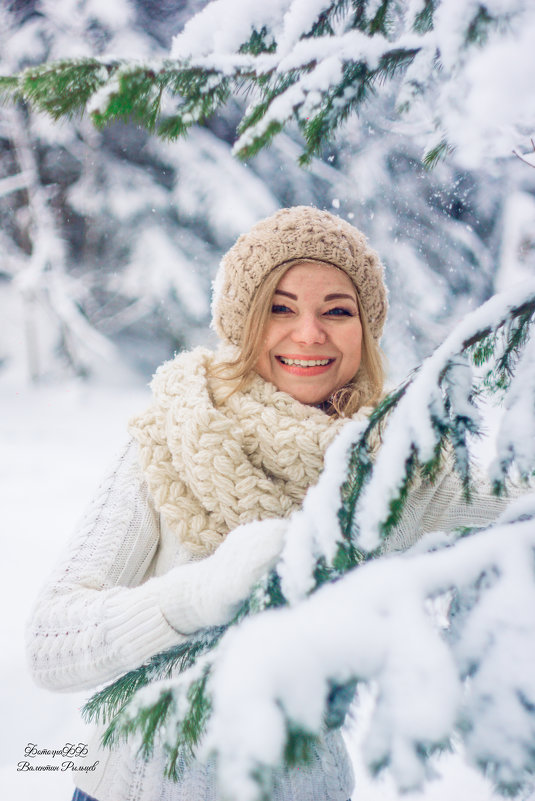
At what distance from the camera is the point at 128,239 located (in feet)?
15.4

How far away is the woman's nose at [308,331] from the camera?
111 centimetres

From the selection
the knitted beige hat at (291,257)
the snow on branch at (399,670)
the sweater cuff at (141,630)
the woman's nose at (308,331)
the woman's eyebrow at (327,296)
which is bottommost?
the sweater cuff at (141,630)

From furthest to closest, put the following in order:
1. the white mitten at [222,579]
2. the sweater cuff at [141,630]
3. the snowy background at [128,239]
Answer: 1. the snowy background at [128,239]
2. the sweater cuff at [141,630]
3. the white mitten at [222,579]

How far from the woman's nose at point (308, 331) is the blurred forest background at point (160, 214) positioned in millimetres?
2809

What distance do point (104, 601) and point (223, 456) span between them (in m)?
0.32

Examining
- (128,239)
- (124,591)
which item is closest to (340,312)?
(124,591)

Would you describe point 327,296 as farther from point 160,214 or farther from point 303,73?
point 160,214

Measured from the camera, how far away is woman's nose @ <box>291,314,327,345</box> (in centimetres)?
111

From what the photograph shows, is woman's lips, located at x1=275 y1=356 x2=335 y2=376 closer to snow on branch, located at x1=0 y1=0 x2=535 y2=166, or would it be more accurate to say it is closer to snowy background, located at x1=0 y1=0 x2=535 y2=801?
snow on branch, located at x1=0 y1=0 x2=535 y2=166

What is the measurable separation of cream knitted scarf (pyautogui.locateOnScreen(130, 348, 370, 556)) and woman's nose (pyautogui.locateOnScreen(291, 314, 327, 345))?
0.13 m

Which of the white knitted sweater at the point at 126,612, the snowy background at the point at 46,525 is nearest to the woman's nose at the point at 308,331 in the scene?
the white knitted sweater at the point at 126,612

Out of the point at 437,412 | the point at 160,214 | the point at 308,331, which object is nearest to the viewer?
the point at 437,412

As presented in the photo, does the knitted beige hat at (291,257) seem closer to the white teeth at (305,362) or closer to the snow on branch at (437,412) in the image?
the white teeth at (305,362)

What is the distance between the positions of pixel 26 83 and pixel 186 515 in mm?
733
